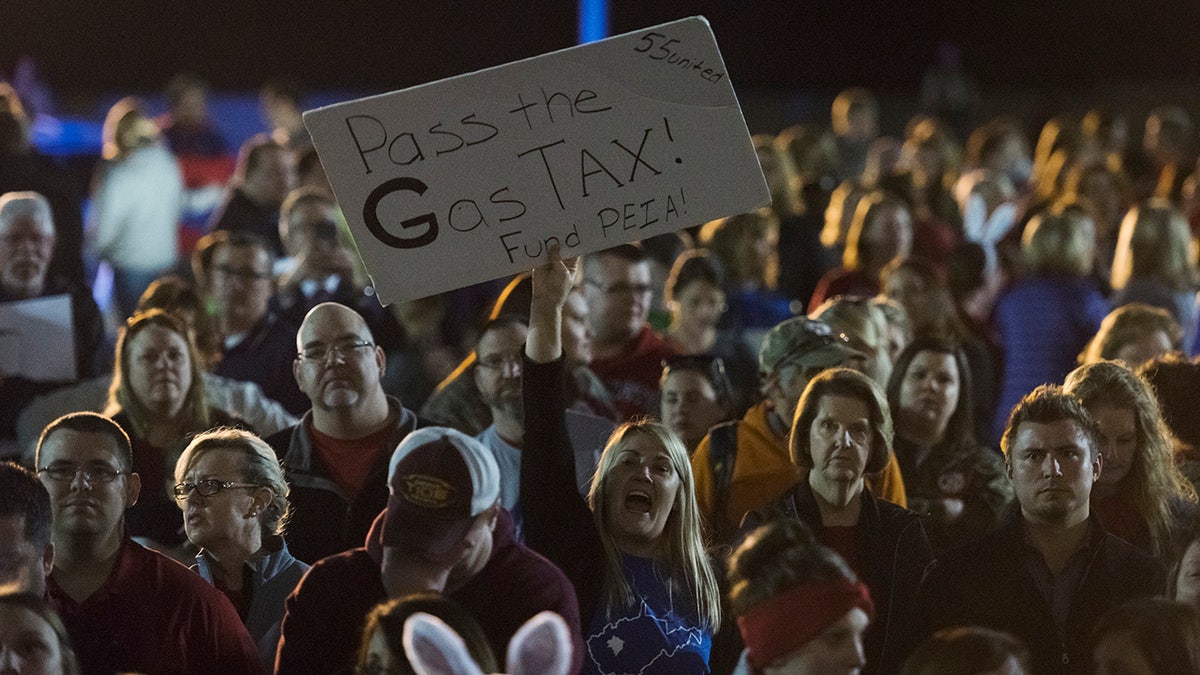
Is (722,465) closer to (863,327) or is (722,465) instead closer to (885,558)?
(885,558)

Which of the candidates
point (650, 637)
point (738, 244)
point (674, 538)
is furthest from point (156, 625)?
point (738, 244)

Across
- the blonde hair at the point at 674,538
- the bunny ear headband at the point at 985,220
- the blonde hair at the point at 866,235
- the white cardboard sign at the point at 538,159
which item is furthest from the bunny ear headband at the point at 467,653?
the bunny ear headband at the point at 985,220

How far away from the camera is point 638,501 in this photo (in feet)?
12.9

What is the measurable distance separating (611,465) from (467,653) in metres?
1.14

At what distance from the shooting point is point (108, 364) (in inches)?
253

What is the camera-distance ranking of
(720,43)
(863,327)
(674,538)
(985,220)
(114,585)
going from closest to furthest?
1. (114,585)
2. (674,538)
3. (863,327)
4. (985,220)
5. (720,43)

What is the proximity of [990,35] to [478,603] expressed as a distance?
58.5 ft

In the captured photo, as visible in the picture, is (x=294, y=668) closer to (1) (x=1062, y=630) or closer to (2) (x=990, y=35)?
(1) (x=1062, y=630)

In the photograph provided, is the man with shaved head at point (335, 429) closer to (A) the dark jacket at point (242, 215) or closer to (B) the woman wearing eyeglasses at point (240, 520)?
(B) the woman wearing eyeglasses at point (240, 520)

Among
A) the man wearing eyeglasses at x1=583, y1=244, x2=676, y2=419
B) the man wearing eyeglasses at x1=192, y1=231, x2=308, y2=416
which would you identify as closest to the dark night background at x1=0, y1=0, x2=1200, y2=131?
the man wearing eyeglasses at x1=192, y1=231, x2=308, y2=416

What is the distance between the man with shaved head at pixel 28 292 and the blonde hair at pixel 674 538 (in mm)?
2677

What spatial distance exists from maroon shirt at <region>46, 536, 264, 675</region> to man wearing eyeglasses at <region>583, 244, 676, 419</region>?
7.95 feet

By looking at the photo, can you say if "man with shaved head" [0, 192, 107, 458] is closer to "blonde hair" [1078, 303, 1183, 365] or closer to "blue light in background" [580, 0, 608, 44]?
"blonde hair" [1078, 303, 1183, 365]

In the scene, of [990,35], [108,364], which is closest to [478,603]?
[108,364]
